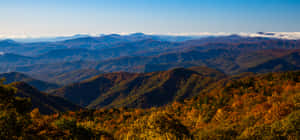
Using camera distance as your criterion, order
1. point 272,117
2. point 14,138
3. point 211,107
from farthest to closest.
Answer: point 211,107 < point 272,117 < point 14,138

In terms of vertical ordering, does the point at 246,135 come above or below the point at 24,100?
below

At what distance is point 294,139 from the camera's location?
31391 millimetres

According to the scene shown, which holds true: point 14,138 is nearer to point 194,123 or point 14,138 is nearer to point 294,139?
point 294,139

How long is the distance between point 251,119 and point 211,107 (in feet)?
143

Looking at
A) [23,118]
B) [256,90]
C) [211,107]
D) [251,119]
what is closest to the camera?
[23,118]

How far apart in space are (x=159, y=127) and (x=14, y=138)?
75.5ft

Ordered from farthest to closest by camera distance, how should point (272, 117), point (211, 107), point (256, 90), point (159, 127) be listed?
point (256, 90)
point (211, 107)
point (272, 117)
point (159, 127)

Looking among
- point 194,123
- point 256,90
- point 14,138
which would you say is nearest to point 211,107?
point 194,123

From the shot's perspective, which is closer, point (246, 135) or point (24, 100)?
point (246, 135)

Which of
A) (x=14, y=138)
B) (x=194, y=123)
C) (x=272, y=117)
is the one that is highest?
(x=14, y=138)

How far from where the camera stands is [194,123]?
82250mm

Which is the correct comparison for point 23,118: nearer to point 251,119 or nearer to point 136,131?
point 136,131

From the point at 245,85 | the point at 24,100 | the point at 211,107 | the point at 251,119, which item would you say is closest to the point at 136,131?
the point at 24,100

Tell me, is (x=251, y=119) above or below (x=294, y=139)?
below
